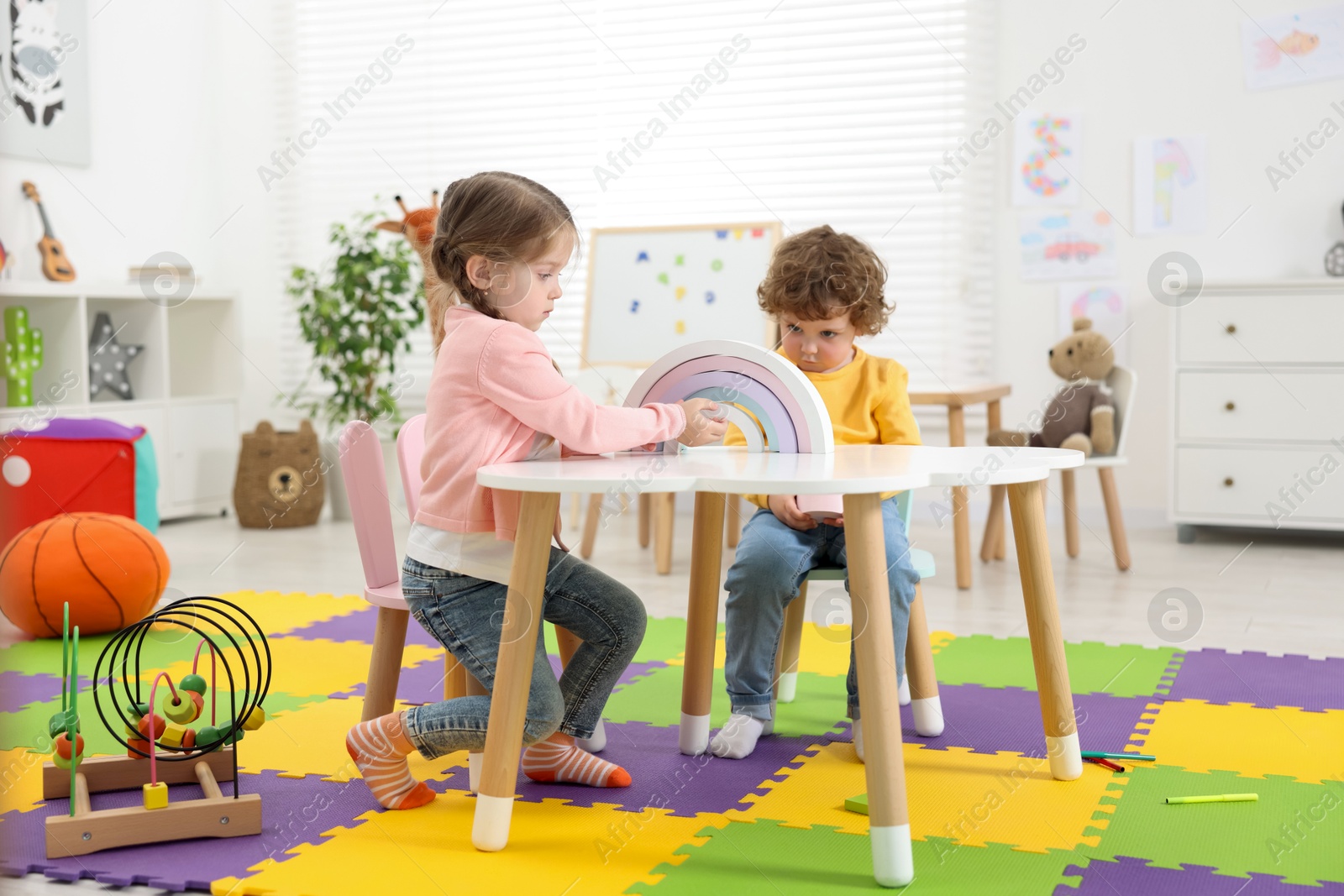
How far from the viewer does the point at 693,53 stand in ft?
16.8

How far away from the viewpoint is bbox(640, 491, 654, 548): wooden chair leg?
4.39m

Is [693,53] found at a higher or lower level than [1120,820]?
higher

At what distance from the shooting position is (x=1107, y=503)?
151 inches

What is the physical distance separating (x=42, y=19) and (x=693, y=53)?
102 inches

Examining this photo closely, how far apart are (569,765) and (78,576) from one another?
161cm

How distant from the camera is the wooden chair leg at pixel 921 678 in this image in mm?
2164

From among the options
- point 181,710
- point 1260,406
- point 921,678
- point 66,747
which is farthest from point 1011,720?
point 1260,406

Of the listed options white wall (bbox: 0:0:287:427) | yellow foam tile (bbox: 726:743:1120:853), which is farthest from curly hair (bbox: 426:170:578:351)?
white wall (bbox: 0:0:287:427)

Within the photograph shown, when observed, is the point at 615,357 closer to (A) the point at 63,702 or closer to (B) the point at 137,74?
(B) the point at 137,74

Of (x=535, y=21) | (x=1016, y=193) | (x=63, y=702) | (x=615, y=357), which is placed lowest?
(x=63, y=702)

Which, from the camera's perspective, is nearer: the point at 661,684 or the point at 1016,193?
the point at 661,684

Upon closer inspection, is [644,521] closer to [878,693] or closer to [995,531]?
[995,531]

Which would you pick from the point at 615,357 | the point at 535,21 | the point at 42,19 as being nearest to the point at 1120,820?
the point at 615,357

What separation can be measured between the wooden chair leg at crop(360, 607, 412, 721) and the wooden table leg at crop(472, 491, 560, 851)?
38 cm
